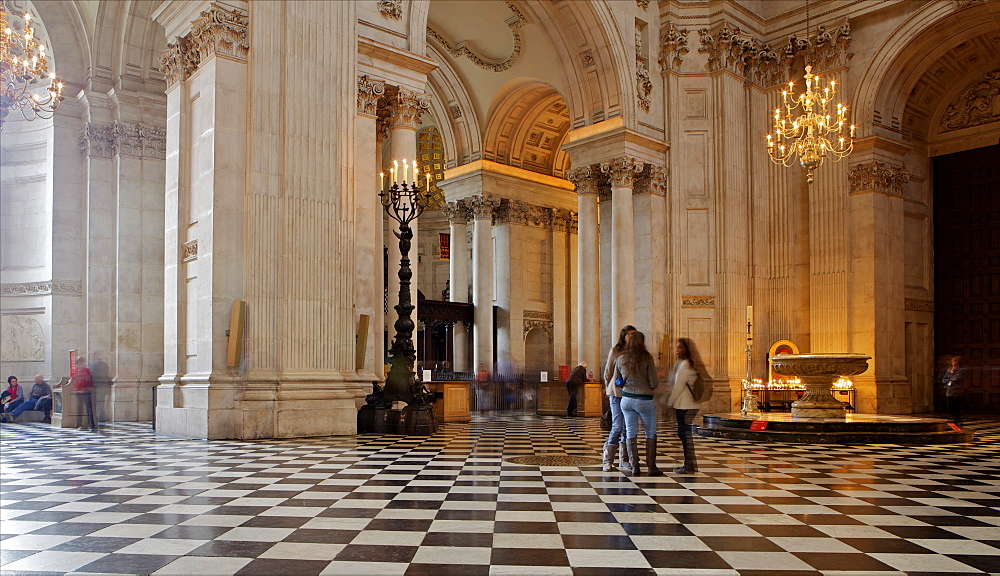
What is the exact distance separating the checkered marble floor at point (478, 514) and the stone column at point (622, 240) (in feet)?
32.4

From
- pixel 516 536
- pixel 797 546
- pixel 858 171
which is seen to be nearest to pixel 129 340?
pixel 516 536

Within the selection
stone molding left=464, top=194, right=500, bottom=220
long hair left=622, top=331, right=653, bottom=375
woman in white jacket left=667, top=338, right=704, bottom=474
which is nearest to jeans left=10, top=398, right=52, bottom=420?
stone molding left=464, top=194, right=500, bottom=220

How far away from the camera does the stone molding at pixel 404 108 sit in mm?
15109

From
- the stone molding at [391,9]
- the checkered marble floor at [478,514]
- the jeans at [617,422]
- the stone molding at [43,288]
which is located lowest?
the checkered marble floor at [478,514]

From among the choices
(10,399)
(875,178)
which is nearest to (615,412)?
(875,178)

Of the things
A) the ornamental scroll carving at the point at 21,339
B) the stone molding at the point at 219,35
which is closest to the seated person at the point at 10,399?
the ornamental scroll carving at the point at 21,339

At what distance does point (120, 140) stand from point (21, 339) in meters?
5.53

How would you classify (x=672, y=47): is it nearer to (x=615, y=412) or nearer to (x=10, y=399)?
(x=615, y=412)

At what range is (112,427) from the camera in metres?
15.7

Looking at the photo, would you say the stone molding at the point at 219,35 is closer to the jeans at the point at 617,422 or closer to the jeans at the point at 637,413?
the jeans at the point at 617,422

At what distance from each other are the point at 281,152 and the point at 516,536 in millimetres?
9416

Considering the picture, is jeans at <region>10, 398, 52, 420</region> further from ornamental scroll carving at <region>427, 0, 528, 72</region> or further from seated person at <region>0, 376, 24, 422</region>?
ornamental scroll carving at <region>427, 0, 528, 72</region>

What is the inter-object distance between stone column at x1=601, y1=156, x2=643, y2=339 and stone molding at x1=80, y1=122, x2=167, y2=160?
1121cm

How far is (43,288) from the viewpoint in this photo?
746 inches
